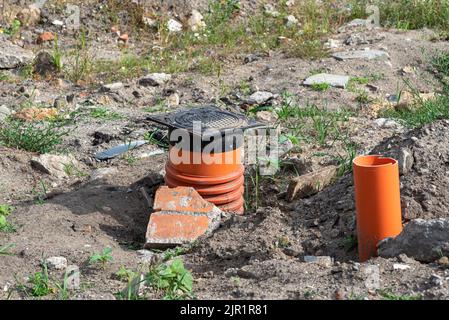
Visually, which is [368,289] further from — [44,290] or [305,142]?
[305,142]

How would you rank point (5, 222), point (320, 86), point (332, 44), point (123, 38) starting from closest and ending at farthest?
point (5, 222)
point (320, 86)
point (332, 44)
point (123, 38)

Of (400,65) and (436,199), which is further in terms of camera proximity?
(400,65)

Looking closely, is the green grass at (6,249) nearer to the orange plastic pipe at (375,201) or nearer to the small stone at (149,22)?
the orange plastic pipe at (375,201)

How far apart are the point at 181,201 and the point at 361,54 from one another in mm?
3403

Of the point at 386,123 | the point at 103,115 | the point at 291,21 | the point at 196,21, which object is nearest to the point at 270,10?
the point at 291,21

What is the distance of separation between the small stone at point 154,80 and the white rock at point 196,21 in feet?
4.65

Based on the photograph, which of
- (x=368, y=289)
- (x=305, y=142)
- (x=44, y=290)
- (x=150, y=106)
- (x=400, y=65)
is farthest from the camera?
(x=400, y=65)

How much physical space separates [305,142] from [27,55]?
10.4 ft

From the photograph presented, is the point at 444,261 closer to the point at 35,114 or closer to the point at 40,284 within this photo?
the point at 40,284

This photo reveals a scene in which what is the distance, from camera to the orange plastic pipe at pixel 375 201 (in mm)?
3902

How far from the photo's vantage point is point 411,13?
8547 millimetres

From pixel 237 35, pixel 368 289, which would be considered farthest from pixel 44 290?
pixel 237 35

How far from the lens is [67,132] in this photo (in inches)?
235

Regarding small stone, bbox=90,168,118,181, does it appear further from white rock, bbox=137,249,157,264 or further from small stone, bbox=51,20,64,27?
small stone, bbox=51,20,64,27
